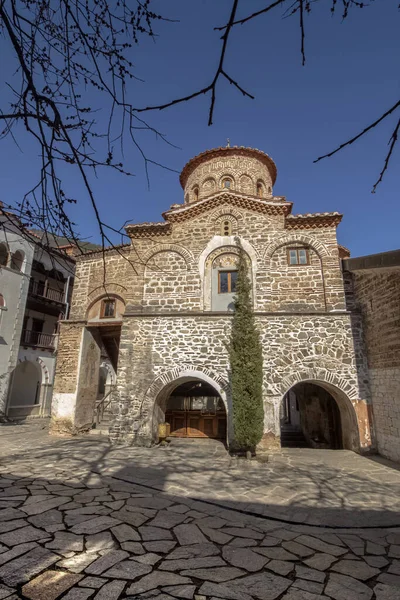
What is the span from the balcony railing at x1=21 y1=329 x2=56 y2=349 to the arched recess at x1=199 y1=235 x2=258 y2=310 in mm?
12456

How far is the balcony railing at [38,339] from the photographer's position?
60.9ft

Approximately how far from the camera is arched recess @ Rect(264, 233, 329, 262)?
10367 millimetres

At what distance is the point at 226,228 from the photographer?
1119 cm

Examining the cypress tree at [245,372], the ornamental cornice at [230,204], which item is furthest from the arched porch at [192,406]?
the ornamental cornice at [230,204]

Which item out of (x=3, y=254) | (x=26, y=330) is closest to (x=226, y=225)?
(x=3, y=254)

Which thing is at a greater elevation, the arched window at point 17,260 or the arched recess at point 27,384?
the arched window at point 17,260

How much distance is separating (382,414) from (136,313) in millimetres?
7583

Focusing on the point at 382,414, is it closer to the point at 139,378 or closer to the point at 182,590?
the point at 139,378

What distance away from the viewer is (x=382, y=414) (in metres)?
8.38

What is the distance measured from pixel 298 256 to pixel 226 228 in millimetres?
2621

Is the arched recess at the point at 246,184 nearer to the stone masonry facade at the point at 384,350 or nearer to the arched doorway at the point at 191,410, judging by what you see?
the stone masonry facade at the point at 384,350

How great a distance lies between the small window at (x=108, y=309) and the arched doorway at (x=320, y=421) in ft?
24.7

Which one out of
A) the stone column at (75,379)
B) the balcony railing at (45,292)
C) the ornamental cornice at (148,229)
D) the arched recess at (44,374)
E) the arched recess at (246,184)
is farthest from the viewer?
the balcony railing at (45,292)

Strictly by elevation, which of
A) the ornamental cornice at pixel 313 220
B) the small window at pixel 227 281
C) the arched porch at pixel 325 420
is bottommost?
the arched porch at pixel 325 420
